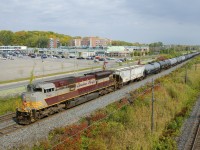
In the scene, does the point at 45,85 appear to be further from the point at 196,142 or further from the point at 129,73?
the point at 129,73

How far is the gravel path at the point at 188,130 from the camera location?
19.5m

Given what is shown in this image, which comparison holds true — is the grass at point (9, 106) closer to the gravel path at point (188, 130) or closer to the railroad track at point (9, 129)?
the railroad track at point (9, 129)

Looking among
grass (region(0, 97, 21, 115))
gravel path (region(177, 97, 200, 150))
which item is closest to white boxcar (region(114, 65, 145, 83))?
gravel path (region(177, 97, 200, 150))

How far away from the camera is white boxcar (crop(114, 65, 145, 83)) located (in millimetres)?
39416

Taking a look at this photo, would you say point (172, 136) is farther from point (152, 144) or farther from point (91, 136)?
point (91, 136)

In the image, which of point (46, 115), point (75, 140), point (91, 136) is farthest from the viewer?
point (46, 115)

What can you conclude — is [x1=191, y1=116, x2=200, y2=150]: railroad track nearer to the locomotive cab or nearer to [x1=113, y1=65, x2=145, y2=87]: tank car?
the locomotive cab

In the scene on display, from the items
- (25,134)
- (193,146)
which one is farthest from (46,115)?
(193,146)

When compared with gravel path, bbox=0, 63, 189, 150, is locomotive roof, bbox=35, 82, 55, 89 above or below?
above

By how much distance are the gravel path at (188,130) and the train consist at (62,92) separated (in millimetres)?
11678

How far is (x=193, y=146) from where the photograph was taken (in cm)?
1891

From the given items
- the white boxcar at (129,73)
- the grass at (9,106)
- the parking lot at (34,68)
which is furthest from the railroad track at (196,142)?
the parking lot at (34,68)

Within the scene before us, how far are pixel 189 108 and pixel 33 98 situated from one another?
19062 mm

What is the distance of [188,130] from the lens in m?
22.8
